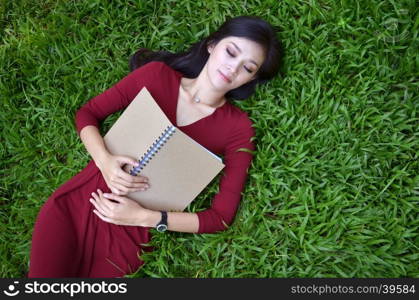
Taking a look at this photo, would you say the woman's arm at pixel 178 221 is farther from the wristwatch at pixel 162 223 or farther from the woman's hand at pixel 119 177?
the woman's hand at pixel 119 177

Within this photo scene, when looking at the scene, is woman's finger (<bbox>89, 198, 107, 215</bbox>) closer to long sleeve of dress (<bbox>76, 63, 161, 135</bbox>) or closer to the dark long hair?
long sleeve of dress (<bbox>76, 63, 161, 135</bbox>)

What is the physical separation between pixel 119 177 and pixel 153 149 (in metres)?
0.23

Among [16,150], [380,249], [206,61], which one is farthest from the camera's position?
[16,150]

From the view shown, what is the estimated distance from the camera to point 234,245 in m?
2.12

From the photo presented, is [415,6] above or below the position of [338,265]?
above

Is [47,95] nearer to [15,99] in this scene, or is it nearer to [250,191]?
[15,99]

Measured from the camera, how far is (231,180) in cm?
211

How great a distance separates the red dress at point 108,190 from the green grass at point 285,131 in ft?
0.43

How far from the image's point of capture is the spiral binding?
192 cm

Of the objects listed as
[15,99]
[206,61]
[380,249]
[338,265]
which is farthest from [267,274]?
[15,99]

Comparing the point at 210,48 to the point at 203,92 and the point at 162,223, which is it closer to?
the point at 203,92

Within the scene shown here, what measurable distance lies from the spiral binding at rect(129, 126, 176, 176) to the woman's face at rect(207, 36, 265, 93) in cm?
36

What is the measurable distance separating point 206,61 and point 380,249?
143 cm

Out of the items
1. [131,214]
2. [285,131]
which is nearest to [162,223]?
[131,214]
